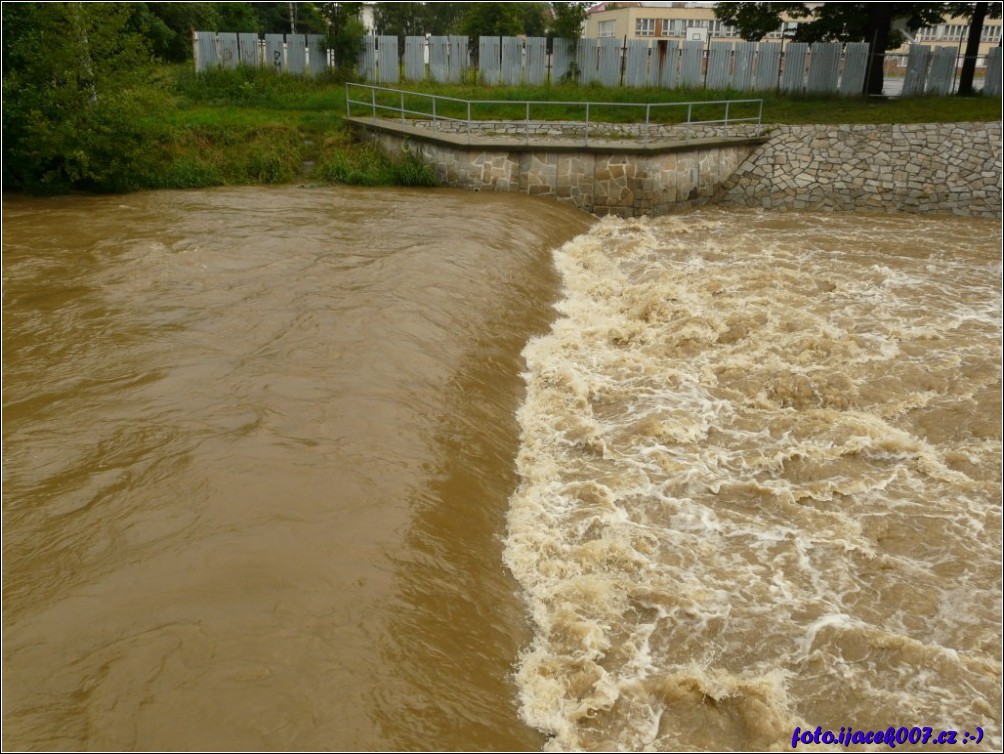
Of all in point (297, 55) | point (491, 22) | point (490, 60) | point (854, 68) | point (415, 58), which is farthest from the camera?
point (491, 22)

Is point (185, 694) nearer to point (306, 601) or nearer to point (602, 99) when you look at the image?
point (306, 601)

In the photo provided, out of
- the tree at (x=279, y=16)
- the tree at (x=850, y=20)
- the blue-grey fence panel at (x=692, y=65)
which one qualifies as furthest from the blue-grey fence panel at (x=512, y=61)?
the tree at (x=279, y=16)

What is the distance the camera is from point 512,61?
29.7 metres

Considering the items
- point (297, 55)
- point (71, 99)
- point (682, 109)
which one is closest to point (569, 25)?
point (682, 109)

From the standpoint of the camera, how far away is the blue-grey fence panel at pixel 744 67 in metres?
27.8

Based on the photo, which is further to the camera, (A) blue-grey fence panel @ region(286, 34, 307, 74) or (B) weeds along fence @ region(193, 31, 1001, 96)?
(A) blue-grey fence panel @ region(286, 34, 307, 74)

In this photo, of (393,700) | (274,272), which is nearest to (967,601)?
(393,700)

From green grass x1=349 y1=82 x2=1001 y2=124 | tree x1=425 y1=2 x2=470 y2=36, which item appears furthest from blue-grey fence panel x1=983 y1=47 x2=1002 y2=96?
tree x1=425 y1=2 x2=470 y2=36

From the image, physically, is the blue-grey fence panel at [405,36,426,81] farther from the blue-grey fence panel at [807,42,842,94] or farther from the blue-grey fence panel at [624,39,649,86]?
the blue-grey fence panel at [807,42,842,94]

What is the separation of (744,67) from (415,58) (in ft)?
35.8

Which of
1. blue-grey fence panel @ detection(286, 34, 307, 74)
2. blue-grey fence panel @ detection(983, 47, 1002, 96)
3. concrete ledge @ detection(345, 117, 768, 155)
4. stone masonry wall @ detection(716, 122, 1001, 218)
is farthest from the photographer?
blue-grey fence panel @ detection(286, 34, 307, 74)

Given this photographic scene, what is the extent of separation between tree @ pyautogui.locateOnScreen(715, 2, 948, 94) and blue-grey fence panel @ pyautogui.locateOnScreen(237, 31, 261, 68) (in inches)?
596

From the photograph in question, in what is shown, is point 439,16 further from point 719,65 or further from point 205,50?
point 719,65

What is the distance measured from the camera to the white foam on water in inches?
234
